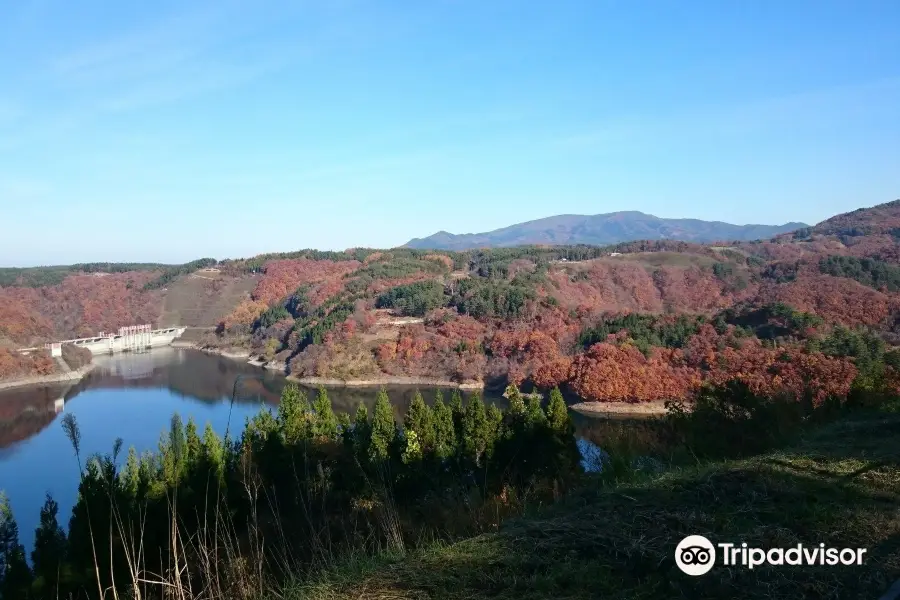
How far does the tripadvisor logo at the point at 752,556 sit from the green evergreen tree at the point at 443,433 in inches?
431

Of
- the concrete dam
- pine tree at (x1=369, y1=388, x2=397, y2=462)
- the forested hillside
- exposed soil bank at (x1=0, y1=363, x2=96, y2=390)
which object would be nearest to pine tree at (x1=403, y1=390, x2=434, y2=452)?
pine tree at (x1=369, y1=388, x2=397, y2=462)

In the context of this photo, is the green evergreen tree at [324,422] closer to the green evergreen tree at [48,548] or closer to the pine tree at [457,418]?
the pine tree at [457,418]

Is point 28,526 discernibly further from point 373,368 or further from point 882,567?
point 373,368

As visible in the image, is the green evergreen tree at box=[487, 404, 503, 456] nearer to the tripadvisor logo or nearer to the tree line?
the tree line

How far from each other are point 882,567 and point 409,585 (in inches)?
59.8

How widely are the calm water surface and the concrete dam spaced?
5.87 m

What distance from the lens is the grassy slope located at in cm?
188

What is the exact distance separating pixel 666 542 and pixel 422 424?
11307mm

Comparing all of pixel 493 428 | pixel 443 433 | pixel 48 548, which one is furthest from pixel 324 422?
pixel 48 548

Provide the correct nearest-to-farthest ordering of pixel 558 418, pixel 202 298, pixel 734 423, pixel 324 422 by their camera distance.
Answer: pixel 734 423, pixel 558 418, pixel 324 422, pixel 202 298

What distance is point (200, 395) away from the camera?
33.8m

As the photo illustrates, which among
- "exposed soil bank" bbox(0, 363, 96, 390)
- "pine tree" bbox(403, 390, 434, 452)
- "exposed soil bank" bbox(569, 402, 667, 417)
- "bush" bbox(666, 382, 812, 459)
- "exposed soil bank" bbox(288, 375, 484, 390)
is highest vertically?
"bush" bbox(666, 382, 812, 459)

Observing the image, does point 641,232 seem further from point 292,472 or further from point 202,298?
point 292,472

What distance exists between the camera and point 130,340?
5516 centimetres
